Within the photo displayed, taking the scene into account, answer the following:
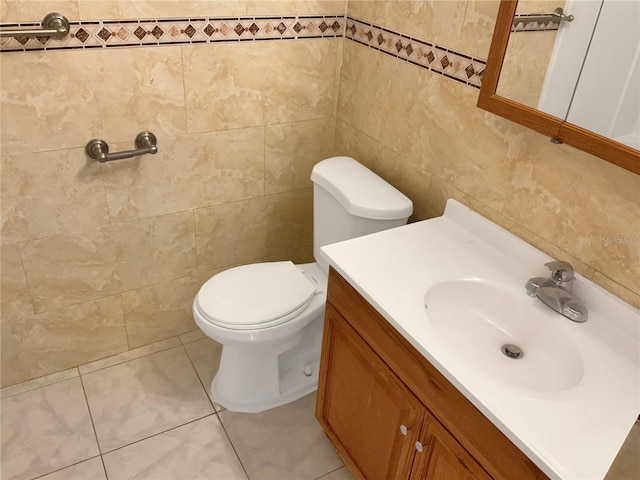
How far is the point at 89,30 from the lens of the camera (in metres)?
1.60

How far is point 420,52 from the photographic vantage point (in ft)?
5.61

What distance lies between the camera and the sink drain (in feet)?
4.40

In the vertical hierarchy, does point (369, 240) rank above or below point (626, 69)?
below

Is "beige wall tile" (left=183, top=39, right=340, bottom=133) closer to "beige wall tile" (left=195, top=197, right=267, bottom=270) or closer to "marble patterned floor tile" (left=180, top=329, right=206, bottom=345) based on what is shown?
"beige wall tile" (left=195, top=197, right=267, bottom=270)

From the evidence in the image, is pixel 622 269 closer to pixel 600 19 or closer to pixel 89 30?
pixel 600 19

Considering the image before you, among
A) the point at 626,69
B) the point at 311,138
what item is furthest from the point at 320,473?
the point at 626,69

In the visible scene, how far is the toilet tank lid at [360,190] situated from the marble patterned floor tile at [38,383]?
48.3 inches

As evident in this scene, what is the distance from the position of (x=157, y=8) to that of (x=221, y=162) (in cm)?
58

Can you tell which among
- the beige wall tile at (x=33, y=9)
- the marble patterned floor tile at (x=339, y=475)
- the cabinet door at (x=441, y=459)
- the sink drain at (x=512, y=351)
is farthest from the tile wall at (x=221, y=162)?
the marble patterned floor tile at (x=339, y=475)

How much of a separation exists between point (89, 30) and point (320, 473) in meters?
1.58

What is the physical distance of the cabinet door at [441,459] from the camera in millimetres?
1162

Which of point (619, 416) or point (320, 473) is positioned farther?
point (320, 473)

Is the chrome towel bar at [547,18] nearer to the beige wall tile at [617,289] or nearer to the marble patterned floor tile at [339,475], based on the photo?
the beige wall tile at [617,289]

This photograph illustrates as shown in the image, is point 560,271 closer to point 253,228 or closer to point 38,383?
point 253,228
